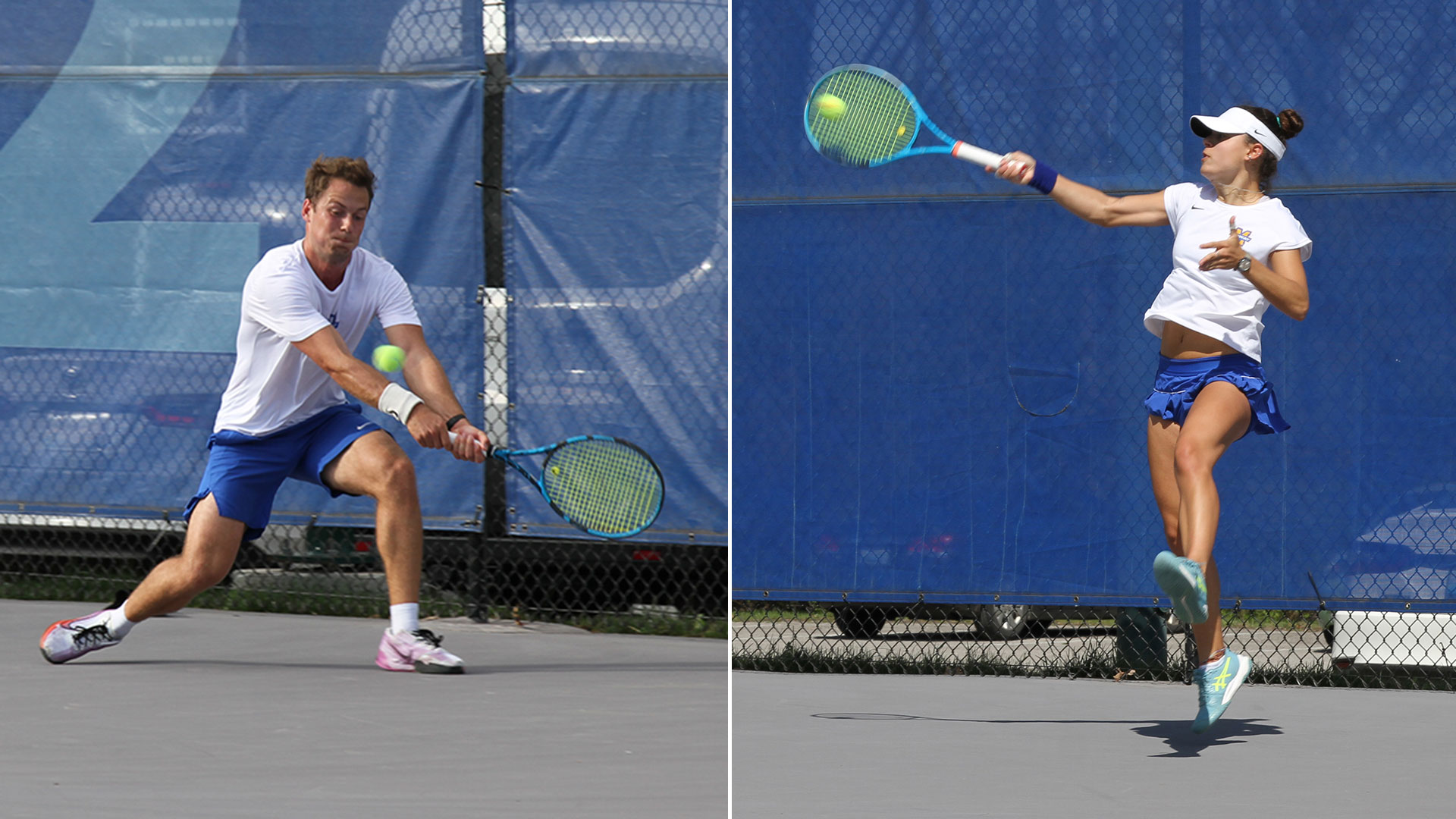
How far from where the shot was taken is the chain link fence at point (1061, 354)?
459cm

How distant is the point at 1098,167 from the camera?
474 cm

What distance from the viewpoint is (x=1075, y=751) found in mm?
3607

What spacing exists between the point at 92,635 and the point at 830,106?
2301mm

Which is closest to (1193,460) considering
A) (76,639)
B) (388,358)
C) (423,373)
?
(423,373)

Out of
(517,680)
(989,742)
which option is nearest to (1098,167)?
(989,742)

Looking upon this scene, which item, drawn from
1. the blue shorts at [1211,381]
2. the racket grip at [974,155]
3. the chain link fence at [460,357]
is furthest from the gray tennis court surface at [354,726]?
the racket grip at [974,155]

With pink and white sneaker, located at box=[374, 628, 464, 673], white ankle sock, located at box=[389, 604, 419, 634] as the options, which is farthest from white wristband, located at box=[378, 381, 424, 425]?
pink and white sneaker, located at box=[374, 628, 464, 673]

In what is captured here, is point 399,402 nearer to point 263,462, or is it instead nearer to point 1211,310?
point 263,462

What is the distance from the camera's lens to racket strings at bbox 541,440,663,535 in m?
4.26

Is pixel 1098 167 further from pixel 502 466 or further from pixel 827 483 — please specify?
pixel 502 466

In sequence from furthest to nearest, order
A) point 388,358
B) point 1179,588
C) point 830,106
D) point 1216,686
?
point 388,358
point 830,106
point 1216,686
point 1179,588

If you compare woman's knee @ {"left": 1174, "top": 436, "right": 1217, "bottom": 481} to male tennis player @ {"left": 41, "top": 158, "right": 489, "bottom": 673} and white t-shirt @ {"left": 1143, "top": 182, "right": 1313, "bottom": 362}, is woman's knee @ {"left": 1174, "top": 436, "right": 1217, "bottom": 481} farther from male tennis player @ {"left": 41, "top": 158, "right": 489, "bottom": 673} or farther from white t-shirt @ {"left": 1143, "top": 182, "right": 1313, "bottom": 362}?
male tennis player @ {"left": 41, "top": 158, "right": 489, "bottom": 673}

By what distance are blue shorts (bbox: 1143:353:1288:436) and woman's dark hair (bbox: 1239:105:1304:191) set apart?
430 mm

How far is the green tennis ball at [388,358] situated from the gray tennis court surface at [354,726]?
31.7 inches
